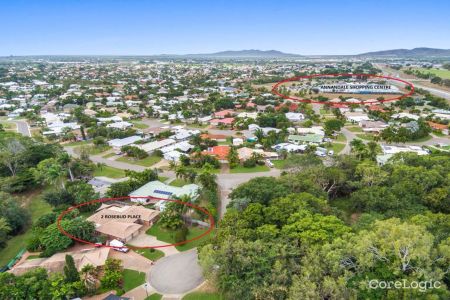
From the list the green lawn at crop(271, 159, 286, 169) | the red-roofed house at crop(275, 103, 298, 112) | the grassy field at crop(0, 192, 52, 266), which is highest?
the red-roofed house at crop(275, 103, 298, 112)

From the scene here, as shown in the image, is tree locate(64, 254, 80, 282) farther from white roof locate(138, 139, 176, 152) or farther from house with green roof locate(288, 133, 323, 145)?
house with green roof locate(288, 133, 323, 145)

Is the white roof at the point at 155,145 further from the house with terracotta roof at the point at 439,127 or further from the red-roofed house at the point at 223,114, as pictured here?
the house with terracotta roof at the point at 439,127

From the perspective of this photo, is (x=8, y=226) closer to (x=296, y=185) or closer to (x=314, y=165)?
(x=296, y=185)

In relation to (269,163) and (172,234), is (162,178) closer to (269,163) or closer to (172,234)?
(172,234)

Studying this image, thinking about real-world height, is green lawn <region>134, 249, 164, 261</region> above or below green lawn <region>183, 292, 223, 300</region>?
below

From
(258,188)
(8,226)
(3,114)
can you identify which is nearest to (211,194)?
(258,188)

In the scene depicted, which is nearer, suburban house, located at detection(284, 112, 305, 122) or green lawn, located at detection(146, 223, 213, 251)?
green lawn, located at detection(146, 223, 213, 251)

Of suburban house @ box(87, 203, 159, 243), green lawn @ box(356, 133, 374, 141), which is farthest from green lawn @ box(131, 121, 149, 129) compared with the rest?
green lawn @ box(356, 133, 374, 141)

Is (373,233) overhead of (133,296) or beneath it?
overhead
